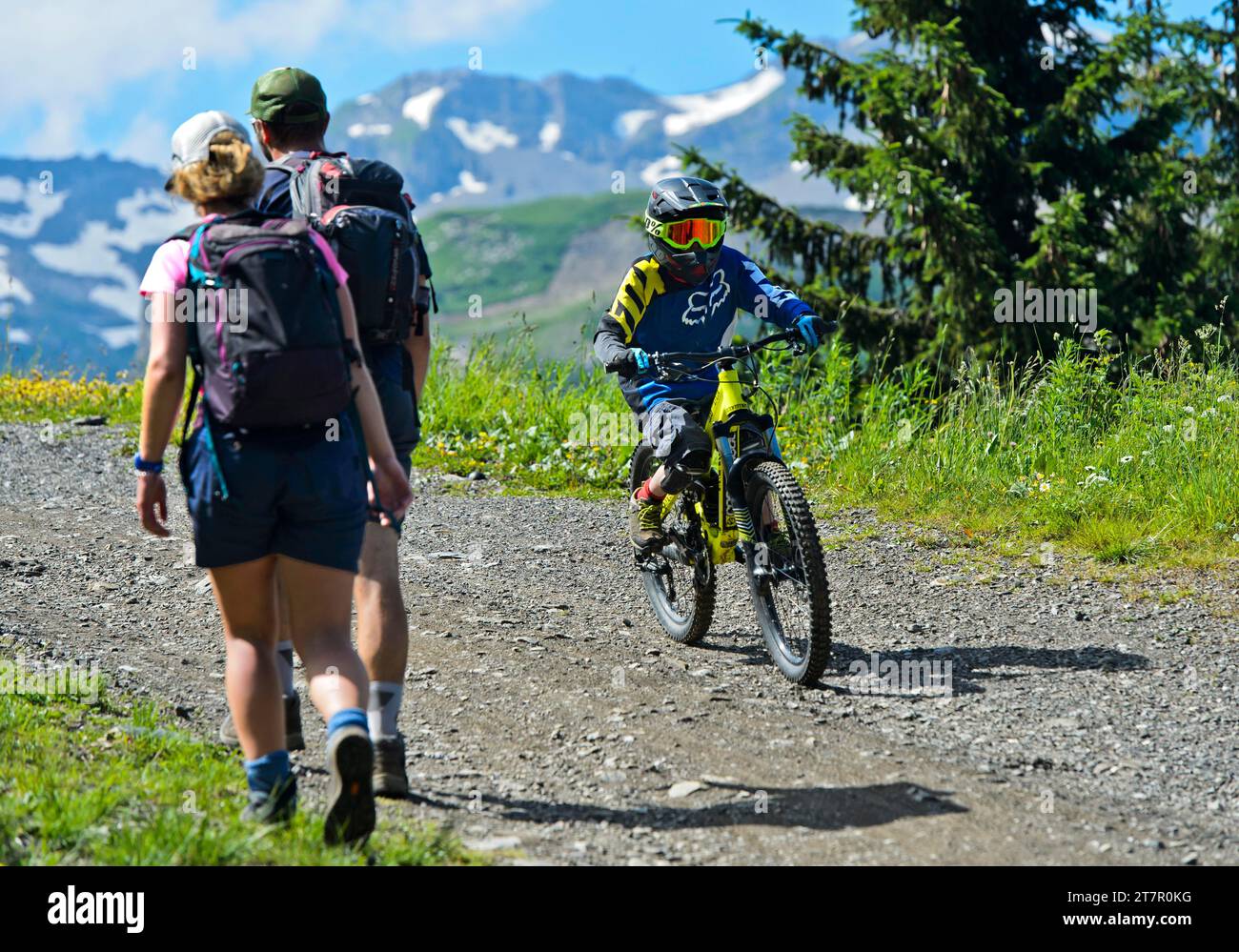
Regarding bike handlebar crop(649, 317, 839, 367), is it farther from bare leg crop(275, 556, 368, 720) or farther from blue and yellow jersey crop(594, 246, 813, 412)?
bare leg crop(275, 556, 368, 720)

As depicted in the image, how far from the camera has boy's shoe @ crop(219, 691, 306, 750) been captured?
4543mm

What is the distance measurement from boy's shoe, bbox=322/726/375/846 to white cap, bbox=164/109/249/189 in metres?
1.67

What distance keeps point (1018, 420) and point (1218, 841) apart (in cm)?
561

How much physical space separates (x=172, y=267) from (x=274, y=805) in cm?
155

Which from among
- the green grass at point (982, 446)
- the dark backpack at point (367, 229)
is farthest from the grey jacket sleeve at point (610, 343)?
the green grass at point (982, 446)

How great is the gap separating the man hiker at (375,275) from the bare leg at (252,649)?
1.75 ft

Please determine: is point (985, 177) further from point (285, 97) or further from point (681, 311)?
point (285, 97)

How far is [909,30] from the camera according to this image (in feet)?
48.8

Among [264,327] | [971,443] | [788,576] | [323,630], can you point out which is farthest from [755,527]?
[971,443]

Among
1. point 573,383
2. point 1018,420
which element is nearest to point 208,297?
point 1018,420

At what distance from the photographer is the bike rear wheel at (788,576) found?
5.32 m

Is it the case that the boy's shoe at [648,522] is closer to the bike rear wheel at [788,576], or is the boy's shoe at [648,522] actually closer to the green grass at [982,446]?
the bike rear wheel at [788,576]

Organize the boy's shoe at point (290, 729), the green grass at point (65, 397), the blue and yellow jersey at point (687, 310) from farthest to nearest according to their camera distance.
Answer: the green grass at point (65, 397)
the blue and yellow jersey at point (687, 310)
the boy's shoe at point (290, 729)

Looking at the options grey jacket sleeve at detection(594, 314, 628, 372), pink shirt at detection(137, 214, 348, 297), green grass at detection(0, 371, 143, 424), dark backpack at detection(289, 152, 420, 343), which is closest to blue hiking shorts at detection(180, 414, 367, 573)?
pink shirt at detection(137, 214, 348, 297)
